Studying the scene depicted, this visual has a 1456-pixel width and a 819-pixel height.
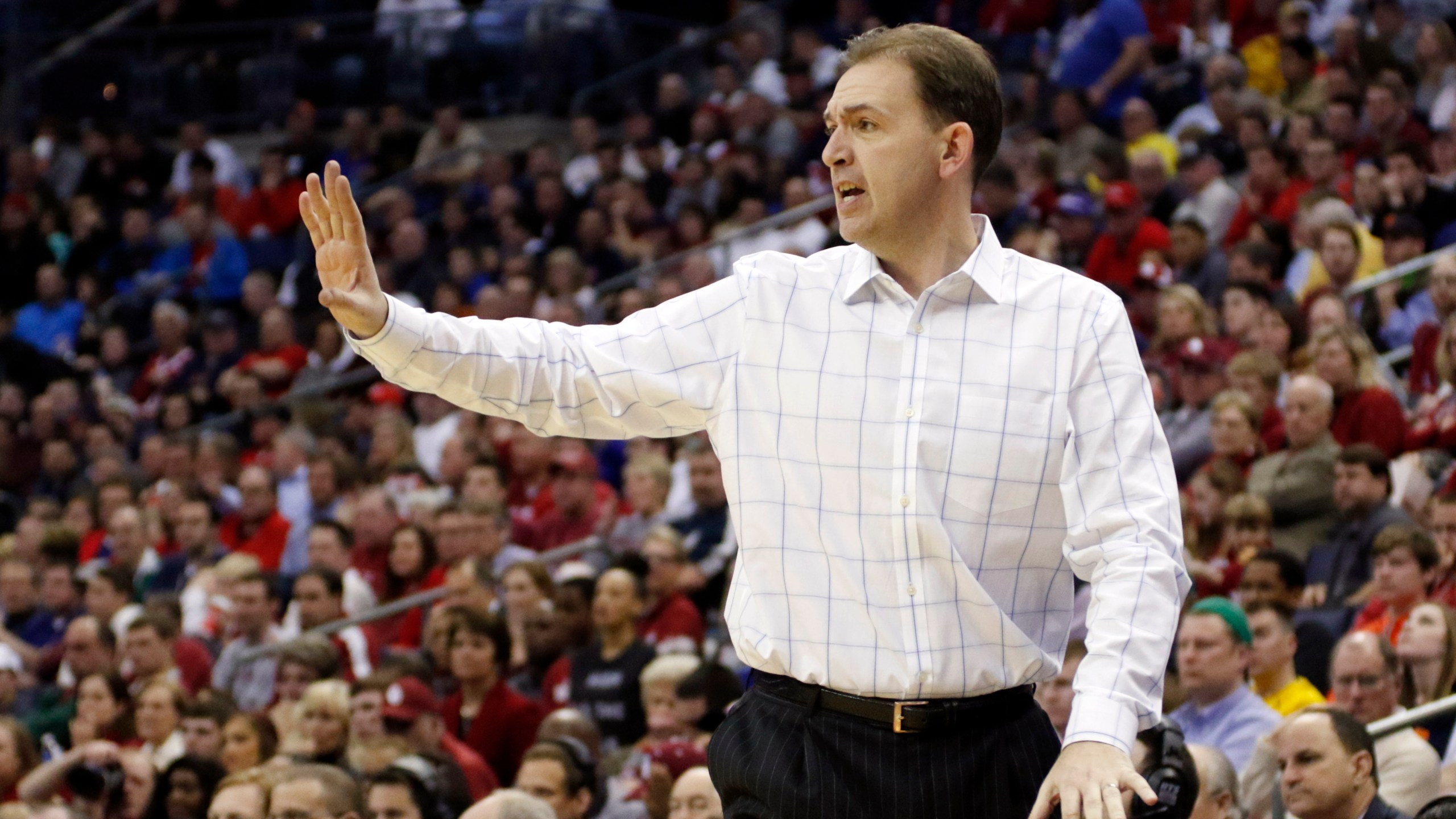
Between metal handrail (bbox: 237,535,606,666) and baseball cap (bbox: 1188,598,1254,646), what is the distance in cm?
352

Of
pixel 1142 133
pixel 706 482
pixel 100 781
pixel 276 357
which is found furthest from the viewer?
pixel 276 357

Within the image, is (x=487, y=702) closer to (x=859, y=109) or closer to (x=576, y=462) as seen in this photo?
(x=576, y=462)

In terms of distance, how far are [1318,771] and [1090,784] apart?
264 centimetres

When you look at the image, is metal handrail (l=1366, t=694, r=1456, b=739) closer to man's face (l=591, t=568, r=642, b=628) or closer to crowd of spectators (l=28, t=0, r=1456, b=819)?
crowd of spectators (l=28, t=0, r=1456, b=819)

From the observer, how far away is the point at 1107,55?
12.3 metres

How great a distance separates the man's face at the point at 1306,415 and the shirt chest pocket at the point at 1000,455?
5114 millimetres

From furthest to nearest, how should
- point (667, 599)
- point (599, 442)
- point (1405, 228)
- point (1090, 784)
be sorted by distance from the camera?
point (599, 442) → point (1405, 228) → point (667, 599) → point (1090, 784)

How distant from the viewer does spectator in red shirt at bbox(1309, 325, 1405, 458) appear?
7.33 metres

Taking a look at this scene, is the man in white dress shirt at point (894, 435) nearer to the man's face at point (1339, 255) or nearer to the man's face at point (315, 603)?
the man's face at point (315, 603)

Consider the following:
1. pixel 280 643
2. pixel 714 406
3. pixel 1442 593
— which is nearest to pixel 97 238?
pixel 280 643

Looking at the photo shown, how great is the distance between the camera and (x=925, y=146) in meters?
2.46

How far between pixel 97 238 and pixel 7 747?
26.2 feet

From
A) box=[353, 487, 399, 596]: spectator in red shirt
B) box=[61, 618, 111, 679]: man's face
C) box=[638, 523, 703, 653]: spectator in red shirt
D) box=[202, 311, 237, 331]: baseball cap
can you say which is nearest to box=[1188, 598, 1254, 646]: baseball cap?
box=[638, 523, 703, 653]: spectator in red shirt

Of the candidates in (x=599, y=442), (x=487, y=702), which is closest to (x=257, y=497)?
(x=599, y=442)
